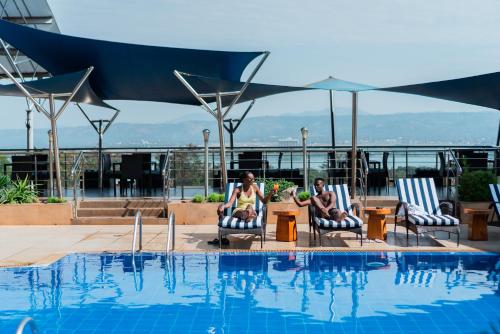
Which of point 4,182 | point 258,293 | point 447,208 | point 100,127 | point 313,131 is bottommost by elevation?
point 258,293

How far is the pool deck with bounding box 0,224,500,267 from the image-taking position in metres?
8.91

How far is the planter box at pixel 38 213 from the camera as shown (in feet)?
38.3

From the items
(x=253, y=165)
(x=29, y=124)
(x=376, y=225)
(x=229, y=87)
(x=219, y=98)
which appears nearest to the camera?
(x=376, y=225)

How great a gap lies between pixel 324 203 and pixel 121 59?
14.5ft

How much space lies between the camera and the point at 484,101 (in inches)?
505

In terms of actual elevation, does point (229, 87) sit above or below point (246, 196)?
above

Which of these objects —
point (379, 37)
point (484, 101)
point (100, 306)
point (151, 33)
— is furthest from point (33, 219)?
point (379, 37)

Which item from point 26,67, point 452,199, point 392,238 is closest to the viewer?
point 392,238

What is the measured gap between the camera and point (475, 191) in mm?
11461

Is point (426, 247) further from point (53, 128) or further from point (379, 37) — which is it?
point (379, 37)

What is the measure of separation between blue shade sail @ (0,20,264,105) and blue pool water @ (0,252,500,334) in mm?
3871

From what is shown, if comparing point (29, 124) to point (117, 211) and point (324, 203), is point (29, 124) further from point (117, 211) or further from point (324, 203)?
point (324, 203)

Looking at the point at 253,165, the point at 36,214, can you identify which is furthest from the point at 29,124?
the point at 253,165

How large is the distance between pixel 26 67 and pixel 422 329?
1594 cm
